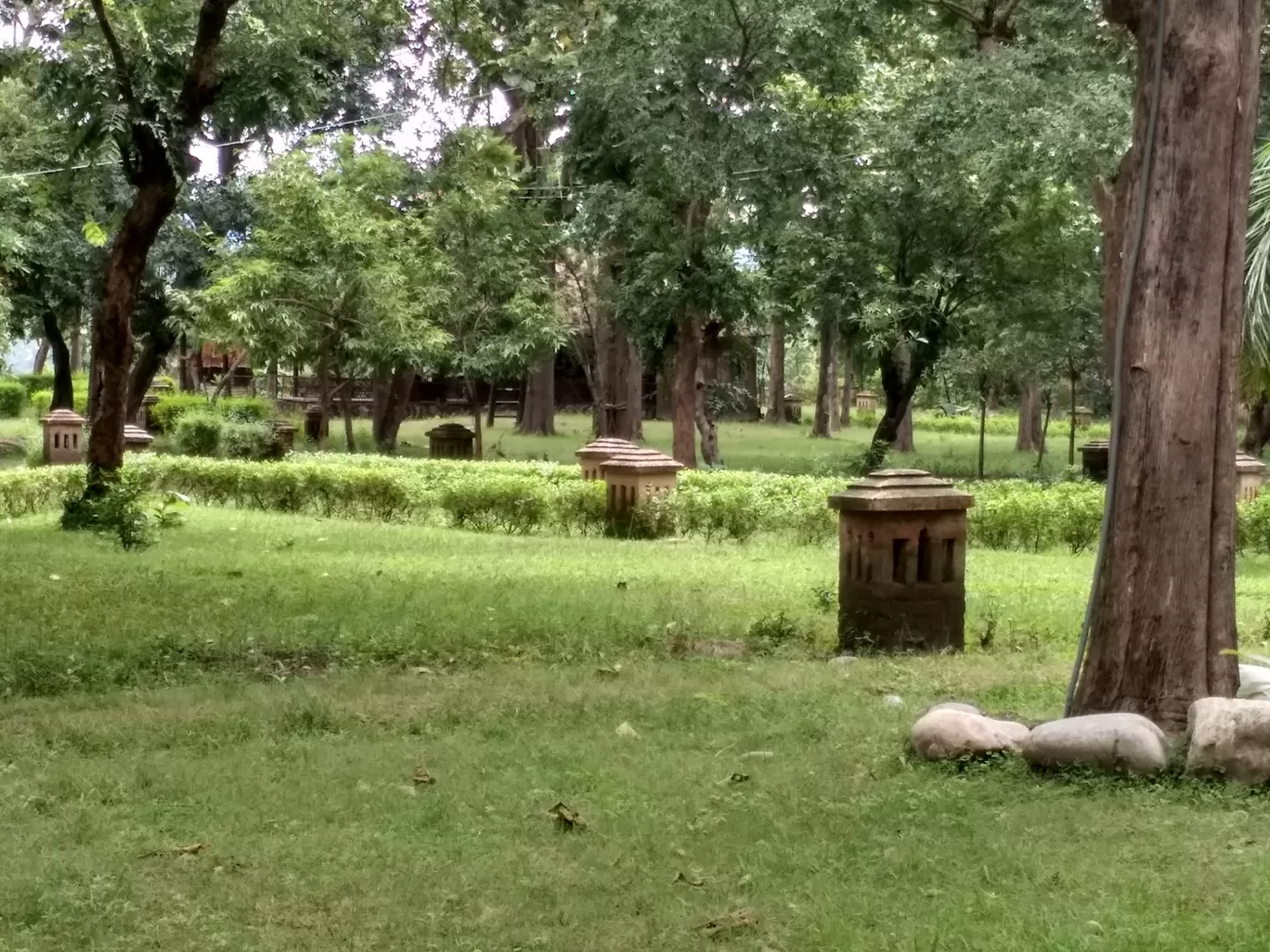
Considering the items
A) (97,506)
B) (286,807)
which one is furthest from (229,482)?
(286,807)

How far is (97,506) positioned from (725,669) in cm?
694

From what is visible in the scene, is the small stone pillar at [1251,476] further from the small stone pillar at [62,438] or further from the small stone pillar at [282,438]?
the small stone pillar at [62,438]

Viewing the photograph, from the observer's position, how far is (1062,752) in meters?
4.70

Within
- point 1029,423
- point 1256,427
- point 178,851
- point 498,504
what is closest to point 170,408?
point 498,504

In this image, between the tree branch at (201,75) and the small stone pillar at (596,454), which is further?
the small stone pillar at (596,454)

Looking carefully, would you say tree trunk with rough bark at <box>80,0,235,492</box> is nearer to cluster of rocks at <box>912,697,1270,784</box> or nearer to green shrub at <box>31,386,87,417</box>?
cluster of rocks at <box>912,697,1270,784</box>

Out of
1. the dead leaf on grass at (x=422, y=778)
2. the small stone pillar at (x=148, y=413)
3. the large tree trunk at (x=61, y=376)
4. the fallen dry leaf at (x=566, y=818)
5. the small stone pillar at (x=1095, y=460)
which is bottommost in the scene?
the dead leaf on grass at (x=422, y=778)

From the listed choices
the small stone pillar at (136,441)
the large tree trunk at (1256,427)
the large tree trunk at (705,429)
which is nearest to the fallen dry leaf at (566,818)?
the small stone pillar at (136,441)

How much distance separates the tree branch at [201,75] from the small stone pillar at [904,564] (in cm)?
731

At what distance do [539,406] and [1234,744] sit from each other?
28.5 meters

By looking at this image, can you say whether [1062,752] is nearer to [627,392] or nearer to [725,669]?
[725,669]

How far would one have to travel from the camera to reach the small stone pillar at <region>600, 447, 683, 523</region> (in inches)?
534

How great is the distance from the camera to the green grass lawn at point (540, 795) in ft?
11.3

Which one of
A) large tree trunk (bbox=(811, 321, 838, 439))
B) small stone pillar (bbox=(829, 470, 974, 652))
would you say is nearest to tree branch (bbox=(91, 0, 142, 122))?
small stone pillar (bbox=(829, 470, 974, 652))
